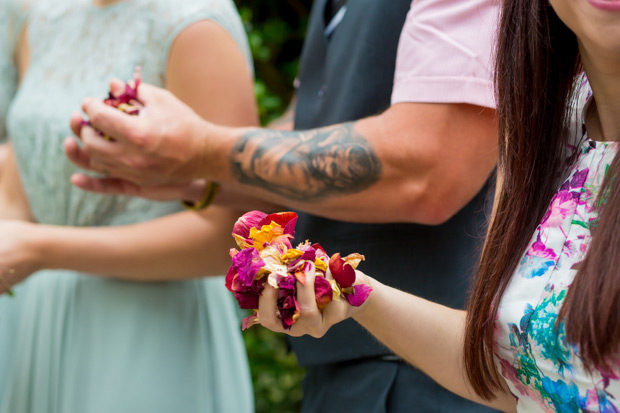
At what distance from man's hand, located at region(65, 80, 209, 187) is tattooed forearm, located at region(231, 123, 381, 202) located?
0.08 meters

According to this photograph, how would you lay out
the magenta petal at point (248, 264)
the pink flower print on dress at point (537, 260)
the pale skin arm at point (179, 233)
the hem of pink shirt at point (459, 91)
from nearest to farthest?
the magenta petal at point (248, 264) → the pink flower print on dress at point (537, 260) → the hem of pink shirt at point (459, 91) → the pale skin arm at point (179, 233)

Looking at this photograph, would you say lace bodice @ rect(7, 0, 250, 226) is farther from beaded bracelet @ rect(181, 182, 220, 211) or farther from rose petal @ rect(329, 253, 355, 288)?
rose petal @ rect(329, 253, 355, 288)

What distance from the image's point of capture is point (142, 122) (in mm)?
1449

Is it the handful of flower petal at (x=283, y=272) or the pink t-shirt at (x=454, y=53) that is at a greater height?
the pink t-shirt at (x=454, y=53)

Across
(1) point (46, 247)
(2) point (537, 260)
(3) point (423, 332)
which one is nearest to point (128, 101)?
(1) point (46, 247)

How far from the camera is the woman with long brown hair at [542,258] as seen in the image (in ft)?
2.90

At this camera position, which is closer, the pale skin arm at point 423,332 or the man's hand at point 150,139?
the pale skin arm at point 423,332

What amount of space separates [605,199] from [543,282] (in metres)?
0.13

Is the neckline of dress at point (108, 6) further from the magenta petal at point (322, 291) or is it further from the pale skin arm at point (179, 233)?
the magenta petal at point (322, 291)

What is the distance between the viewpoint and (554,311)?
0.95m

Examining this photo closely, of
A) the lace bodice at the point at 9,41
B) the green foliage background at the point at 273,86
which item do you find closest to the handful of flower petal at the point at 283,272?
the lace bodice at the point at 9,41

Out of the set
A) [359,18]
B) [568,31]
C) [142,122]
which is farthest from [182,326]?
[568,31]

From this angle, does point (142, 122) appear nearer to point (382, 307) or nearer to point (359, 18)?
point (359, 18)

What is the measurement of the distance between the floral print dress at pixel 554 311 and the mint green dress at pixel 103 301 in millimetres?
812
